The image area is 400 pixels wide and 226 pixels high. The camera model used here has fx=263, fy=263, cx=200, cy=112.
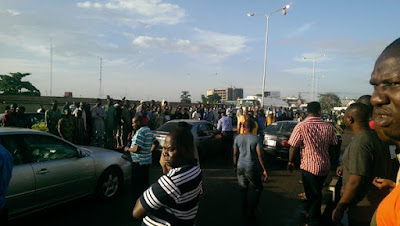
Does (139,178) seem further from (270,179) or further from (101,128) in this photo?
(101,128)

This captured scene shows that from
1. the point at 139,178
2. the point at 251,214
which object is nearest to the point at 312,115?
the point at 251,214

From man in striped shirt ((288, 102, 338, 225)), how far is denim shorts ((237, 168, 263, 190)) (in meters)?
0.72

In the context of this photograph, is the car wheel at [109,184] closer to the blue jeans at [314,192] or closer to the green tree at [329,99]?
the blue jeans at [314,192]

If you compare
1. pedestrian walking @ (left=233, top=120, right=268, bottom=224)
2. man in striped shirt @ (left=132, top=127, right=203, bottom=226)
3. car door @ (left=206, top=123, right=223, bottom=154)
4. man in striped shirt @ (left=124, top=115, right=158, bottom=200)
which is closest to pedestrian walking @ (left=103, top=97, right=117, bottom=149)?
car door @ (left=206, top=123, right=223, bottom=154)

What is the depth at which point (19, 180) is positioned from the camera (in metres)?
4.04

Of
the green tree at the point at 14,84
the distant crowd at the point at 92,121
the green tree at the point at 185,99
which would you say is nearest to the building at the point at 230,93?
the green tree at the point at 185,99

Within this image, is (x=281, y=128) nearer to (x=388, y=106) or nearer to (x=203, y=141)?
(x=203, y=141)

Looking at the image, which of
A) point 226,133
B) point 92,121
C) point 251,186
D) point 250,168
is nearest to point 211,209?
point 251,186

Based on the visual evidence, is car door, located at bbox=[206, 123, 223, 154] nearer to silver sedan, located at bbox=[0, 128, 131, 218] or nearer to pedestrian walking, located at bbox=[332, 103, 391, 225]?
silver sedan, located at bbox=[0, 128, 131, 218]

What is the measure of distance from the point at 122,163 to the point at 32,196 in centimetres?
200

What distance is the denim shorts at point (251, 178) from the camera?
458 cm

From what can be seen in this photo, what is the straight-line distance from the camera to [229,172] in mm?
8219

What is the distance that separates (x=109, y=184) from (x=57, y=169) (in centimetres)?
126

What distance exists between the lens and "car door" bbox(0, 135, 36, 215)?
13.0ft
